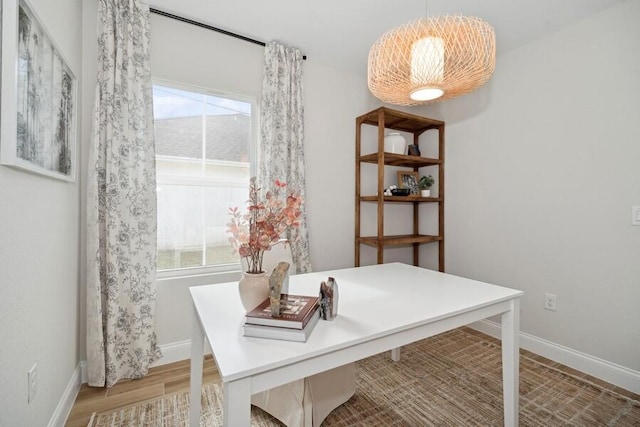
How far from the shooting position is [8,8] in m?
0.92

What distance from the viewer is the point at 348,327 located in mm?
1015

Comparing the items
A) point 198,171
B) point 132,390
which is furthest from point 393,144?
point 132,390

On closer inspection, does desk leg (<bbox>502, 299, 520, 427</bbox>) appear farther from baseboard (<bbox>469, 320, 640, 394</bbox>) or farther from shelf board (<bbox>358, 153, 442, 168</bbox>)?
shelf board (<bbox>358, 153, 442, 168</bbox>)

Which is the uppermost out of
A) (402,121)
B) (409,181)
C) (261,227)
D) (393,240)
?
(402,121)

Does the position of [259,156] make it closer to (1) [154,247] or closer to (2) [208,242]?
(2) [208,242]

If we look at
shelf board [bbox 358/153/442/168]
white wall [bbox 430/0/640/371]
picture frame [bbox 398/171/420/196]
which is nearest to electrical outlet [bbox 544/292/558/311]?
white wall [bbox 430/0/640/371]

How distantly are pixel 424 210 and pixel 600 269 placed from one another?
5.09ft

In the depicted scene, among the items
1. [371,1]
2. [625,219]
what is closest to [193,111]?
[371,1]

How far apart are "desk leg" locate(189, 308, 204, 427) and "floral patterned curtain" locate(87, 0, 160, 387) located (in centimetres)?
83

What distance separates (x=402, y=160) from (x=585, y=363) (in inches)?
82.2

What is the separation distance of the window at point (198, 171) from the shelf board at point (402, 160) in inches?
44.9

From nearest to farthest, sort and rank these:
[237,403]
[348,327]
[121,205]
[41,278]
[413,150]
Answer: [237,403]
[348,327]
[41,278]
[121,205]
[413,150]

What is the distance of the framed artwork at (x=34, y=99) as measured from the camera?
0.92 metres

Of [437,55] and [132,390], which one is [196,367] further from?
[437,55]
